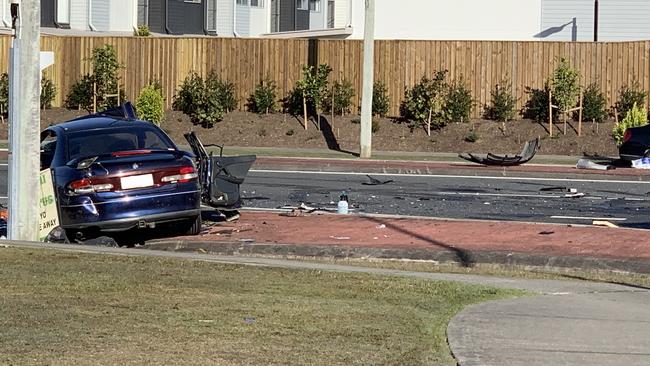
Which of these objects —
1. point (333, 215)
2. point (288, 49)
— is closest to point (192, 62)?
point (288, 49)

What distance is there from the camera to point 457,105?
1275 inches

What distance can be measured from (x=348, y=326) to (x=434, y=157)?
20845mm

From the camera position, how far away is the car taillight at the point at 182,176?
13523mm

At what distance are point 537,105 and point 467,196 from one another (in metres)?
13.4

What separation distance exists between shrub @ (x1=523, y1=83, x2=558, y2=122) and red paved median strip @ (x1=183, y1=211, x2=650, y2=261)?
58.7 ft

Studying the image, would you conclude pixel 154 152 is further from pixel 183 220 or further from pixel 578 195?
pixel 578 195

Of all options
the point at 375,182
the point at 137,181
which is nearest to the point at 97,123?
the point at 137,181

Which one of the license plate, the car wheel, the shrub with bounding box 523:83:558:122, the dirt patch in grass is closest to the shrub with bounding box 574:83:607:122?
the dirt patch in grass

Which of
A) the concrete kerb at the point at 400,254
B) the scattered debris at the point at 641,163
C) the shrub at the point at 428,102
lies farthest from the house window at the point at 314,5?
the concrete kerb at the point at 400,254

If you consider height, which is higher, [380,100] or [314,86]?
[314,86]

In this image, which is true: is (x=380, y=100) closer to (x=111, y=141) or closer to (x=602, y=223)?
(x=602, y=223)

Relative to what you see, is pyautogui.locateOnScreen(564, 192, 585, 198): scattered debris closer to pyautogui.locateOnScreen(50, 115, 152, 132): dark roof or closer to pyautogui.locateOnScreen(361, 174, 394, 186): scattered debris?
pyautogui.locateOnScreen(361, 174, 394, 186): scattered debris

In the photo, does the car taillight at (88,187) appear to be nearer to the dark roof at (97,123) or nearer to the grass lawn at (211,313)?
the dark roof at (97,123)

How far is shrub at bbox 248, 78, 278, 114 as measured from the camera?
111 ft
